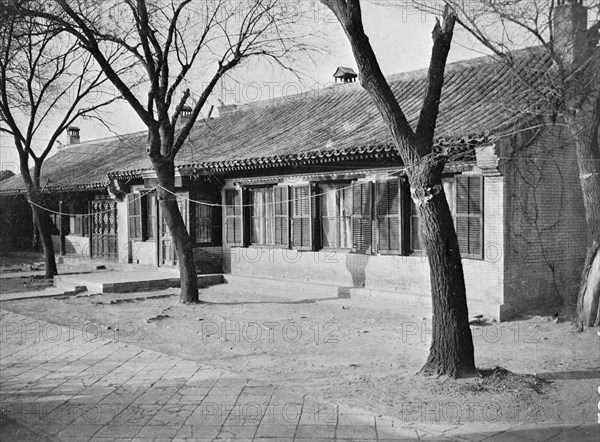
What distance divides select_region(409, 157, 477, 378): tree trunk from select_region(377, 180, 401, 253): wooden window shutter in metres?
5.32

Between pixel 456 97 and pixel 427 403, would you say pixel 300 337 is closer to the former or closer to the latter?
pixel 427 403

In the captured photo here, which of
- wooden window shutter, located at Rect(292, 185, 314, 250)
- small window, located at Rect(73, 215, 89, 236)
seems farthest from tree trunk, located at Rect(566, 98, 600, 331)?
small window, located at Rect(73, 215, 89, 236)

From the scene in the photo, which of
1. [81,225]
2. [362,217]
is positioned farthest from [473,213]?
[81,225]

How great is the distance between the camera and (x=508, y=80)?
39.2 feet

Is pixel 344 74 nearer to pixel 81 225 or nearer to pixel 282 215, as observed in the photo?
pixel 282 215

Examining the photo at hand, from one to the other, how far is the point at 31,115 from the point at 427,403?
1605 cm

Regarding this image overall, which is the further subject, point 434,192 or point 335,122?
point 335,122

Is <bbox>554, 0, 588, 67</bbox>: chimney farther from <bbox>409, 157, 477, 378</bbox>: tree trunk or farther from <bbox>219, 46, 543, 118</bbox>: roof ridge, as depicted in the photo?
<bbox>409, 157, 477, 378</bbox>: tree trunk

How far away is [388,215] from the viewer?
12.2m

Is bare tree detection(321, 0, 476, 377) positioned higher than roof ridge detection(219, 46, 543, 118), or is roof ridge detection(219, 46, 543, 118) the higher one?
roof ridge detection(219, 46, 543, 118)

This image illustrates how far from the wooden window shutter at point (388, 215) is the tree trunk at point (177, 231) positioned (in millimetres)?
3947

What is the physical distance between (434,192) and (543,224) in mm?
5344

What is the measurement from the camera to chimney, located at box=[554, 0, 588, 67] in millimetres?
9352

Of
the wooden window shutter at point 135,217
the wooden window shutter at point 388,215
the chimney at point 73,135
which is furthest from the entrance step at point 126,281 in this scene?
the chimney at point 73,135
